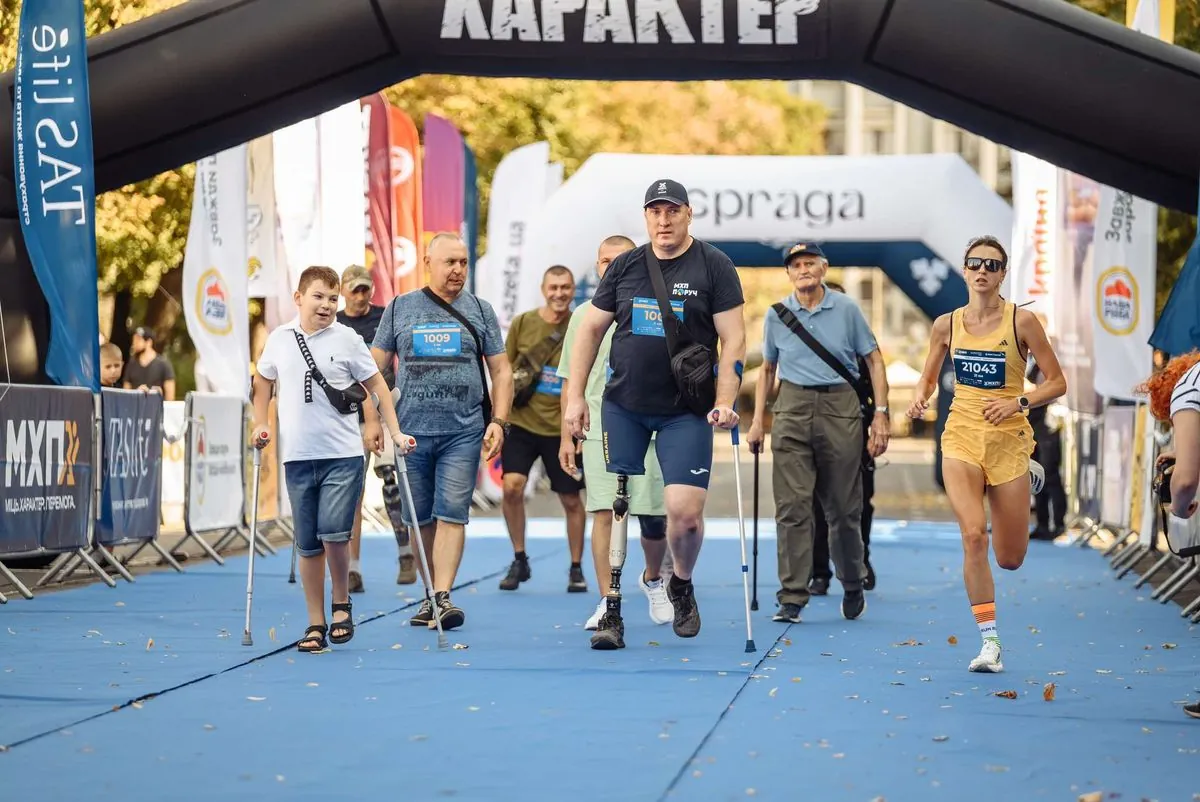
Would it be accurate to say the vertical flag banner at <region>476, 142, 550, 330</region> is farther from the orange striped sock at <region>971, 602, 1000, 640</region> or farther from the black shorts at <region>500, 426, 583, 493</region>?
the orange striped sock at <region>971, 602, 1000, 640</region>

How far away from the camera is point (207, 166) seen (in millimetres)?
15273

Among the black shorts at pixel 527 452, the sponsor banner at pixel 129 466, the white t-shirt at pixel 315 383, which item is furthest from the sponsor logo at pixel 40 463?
the white t-shirt at pixel 315 383

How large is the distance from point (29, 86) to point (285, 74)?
1570 mm

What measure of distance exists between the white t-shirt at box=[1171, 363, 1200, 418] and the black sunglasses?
1937mm

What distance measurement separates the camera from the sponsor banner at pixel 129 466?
12.3 meters

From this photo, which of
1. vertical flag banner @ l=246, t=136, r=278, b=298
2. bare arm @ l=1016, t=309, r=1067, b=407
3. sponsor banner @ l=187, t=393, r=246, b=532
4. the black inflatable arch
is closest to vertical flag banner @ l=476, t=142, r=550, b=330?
vertical flag banner @ l=246, t=136, r=278, b=298

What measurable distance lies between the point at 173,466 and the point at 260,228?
3.07 meters

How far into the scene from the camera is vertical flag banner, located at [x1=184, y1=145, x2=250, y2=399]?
14898 mm

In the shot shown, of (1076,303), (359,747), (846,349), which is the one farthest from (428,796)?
(1076,303)

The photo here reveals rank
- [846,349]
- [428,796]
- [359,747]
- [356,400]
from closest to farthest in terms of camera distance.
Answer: [428,796], [359,747], [356,400], [846,349]

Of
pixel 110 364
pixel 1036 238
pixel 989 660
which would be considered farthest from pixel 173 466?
pixel 1036 238

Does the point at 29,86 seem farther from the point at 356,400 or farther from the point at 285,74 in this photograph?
the point at 356,400

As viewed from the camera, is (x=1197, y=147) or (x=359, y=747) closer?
(x=359, y=747)

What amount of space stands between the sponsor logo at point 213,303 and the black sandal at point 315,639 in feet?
22.3
